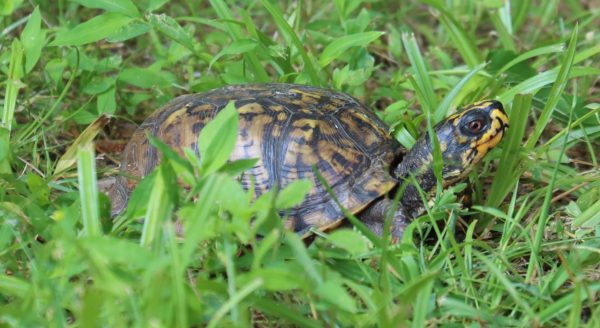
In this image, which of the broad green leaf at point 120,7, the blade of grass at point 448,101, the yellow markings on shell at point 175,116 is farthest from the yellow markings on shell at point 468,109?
the broad green leaf at point 120,7

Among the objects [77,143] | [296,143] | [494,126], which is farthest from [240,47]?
[494,126]

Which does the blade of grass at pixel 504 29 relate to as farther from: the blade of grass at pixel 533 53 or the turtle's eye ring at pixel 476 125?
the turtle's eye ring at pixel 476 125

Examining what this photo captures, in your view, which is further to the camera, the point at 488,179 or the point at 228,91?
the point at 488,179

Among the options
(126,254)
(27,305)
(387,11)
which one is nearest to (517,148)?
(126,254)

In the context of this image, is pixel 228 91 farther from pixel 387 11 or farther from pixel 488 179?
pixel 387 11

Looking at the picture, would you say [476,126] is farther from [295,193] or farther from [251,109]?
[295,193]

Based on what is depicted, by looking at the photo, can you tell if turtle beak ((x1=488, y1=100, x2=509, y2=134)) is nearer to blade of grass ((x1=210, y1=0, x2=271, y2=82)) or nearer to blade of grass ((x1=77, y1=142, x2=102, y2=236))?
blade of grass ((x1=210, y1=0, x2=271, y2=82))
